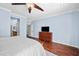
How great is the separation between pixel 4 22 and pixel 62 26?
906 mm

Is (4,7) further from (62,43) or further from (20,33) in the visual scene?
(62,43)

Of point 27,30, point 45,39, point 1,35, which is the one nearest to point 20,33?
point 27,30

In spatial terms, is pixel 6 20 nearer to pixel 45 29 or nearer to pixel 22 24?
pixel 22 24

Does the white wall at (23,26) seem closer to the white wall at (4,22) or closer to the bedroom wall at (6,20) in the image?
the bedroom wall at (6,20)

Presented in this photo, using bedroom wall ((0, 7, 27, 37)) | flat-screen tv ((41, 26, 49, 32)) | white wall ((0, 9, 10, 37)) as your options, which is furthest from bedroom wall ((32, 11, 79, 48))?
white wall ((0, 9, 10, 37))

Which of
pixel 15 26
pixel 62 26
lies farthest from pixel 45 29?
pixel 15 26

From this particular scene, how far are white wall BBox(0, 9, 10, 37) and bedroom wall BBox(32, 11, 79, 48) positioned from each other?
1.32 feet

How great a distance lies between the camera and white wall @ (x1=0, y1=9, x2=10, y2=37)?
4.80 ft

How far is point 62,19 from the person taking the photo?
1552 mm

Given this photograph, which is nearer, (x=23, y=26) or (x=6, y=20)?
(x=6, y=20)

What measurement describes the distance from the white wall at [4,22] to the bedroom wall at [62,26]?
0.40 m

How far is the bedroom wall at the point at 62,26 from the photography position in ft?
5.05

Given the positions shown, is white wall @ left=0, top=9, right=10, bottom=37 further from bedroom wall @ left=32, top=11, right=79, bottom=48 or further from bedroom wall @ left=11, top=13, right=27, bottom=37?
bedroom wall @ left=32, top=11, right=79, bottom=48

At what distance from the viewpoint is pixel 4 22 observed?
150 centimetres
